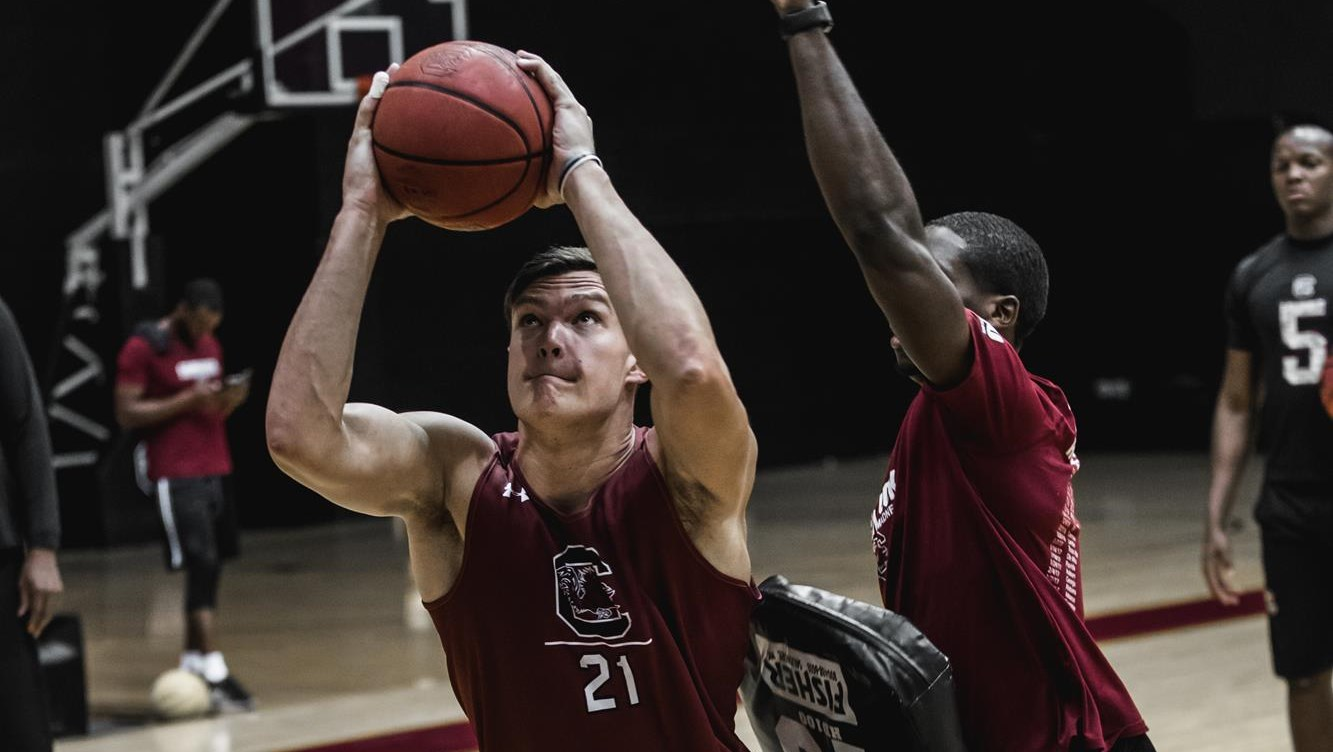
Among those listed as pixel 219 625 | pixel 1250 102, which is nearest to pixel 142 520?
pixel 219 625

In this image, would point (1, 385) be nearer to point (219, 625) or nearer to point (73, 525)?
point (219, 625)

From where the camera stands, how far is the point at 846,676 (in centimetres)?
252

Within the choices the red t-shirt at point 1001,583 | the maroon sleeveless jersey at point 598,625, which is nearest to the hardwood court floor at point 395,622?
the red t-shirt at point 1001,583

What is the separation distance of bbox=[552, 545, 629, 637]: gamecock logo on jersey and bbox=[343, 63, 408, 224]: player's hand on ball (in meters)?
0.58

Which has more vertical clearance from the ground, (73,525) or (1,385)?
(1,385)

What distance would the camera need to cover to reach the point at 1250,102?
48.8ft

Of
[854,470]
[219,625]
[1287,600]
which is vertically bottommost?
[854,470]

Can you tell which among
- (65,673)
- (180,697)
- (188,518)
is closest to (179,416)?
(188,518)

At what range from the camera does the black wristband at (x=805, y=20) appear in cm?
253

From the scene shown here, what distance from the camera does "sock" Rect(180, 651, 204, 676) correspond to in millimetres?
7250

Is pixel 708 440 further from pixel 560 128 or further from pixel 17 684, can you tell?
pixel 17 684

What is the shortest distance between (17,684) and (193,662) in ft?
10.2

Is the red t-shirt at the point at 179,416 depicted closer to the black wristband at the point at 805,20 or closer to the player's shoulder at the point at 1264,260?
the player's shoulder at the point at 1264,260

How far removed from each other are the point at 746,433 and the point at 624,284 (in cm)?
28
